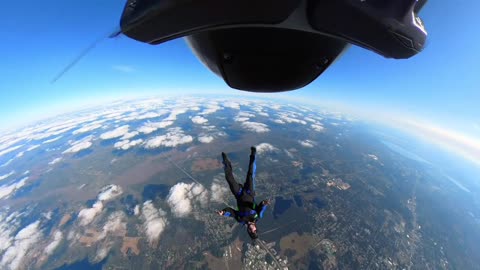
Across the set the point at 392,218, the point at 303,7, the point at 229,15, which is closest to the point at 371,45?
the point at 303,7

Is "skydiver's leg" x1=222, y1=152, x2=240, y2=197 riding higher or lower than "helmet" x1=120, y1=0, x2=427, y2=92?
lower

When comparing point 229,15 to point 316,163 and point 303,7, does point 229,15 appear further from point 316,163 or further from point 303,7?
point 316,163

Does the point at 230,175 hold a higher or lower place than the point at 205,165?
higher

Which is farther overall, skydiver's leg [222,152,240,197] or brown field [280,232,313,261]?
brown field [280,232,313,261]

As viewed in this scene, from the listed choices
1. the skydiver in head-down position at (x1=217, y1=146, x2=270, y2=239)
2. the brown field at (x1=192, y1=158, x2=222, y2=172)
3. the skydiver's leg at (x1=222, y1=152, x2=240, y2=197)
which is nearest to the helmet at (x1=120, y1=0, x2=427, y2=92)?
the skydiver in head-down position at (x1=217, y1=146, x2=270, y2=239)

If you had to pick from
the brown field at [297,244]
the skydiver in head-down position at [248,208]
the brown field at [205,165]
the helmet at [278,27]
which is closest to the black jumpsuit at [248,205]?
the skydiver in head-down position at [248,208]

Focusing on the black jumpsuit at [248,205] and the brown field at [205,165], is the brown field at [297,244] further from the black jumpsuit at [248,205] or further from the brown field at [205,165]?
the black jumpsuit at [248,205]

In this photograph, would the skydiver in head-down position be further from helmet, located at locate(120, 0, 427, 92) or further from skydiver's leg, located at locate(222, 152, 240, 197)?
helmet, located at locate(120, 0, 427, 92)

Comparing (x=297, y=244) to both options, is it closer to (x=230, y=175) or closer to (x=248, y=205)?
(x=248, y=205)

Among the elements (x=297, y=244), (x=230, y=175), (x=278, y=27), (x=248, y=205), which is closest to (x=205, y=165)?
(x=297, y=244)
